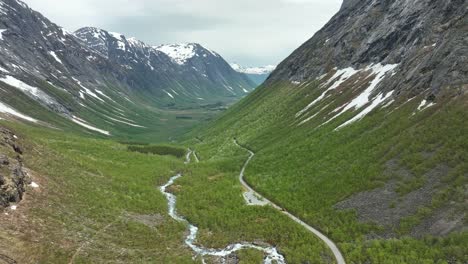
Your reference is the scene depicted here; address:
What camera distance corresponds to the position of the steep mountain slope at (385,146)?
43625mm

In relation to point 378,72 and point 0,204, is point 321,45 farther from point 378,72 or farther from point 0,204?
point 0,204

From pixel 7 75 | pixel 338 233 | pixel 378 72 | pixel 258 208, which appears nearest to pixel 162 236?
pixel 258 208

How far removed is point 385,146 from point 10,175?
50904 mm

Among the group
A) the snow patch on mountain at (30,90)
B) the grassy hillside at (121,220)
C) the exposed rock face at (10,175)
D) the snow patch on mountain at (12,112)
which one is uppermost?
the snow patch on mountain at (30,90)

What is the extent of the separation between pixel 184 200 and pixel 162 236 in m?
17.6

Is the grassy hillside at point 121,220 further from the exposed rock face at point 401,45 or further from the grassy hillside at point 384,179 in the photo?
the exposed rock face at point 401,45

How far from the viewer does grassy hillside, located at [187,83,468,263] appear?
4153 cm

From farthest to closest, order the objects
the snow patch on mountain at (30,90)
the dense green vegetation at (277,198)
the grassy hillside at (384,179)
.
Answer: the snow patch on mountain at (30,90)
the grassy hillside at (384,179)
the dense green vegetation at (277,198)

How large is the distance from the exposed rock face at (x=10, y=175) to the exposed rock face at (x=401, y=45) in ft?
202

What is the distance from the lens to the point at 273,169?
81688 millimetres

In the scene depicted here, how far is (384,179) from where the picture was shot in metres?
54.8

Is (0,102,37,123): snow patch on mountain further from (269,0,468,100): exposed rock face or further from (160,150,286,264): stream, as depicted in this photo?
(160,150,286,264): stream

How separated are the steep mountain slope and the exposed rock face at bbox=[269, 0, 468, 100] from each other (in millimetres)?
369

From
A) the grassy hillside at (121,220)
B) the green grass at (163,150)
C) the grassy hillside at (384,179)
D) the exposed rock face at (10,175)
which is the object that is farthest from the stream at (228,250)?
the green grass at (163,150)
